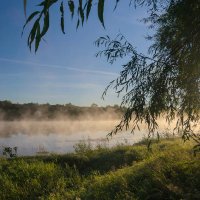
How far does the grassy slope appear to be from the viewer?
9492mm

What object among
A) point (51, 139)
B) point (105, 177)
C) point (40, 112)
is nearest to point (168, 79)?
point (105, 177)

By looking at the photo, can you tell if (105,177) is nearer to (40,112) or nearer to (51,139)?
(51,139)

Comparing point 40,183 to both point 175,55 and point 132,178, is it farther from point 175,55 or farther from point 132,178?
point 175,55

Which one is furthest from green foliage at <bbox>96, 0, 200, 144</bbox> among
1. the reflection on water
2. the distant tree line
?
the distant tree line

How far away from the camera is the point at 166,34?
10.4m

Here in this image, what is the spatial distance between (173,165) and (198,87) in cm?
227

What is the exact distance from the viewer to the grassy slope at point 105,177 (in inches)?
374

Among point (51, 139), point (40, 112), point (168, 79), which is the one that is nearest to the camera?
point (168, 79)

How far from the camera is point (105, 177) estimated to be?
12.1 meters

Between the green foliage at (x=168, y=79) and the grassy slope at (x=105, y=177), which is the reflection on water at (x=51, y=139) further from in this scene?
the green foliage at (x=168, y=79)

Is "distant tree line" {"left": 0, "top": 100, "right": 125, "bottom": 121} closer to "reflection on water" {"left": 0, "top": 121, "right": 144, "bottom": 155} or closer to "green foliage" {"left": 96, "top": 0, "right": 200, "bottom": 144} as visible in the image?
"reflection on water" {"left": 0, "top": 121, "right": 144, "bottom": 155}

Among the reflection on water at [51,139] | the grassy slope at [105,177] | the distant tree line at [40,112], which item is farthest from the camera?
the distant tree line at [40,112]

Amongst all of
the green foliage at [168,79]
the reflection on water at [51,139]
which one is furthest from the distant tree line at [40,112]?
the green foliage at [168,79]

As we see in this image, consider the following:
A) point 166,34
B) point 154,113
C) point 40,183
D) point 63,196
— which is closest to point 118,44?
point 166,34
